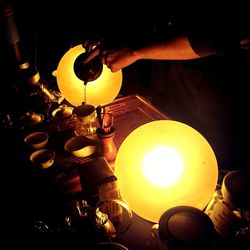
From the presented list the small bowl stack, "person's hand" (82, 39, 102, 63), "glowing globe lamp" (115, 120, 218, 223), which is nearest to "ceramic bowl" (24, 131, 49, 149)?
the small bowl stack

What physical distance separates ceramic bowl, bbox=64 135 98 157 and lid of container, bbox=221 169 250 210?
3.80ft

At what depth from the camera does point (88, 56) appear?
2162 millimetres

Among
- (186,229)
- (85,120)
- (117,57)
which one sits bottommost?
(85,120)

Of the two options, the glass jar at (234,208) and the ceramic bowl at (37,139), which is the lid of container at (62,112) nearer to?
the ceramic bowl at (37,139)

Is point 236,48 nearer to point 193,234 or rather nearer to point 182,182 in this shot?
point 182,182

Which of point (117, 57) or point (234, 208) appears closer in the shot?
point (234, 208)

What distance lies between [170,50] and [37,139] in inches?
54.5

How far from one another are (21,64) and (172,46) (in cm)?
246

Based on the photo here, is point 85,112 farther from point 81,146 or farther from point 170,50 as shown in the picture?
point 170,50

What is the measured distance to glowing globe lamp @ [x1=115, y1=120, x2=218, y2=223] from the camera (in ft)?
4.33

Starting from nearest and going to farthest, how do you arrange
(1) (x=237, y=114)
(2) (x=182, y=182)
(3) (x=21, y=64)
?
(2) (x=182, y=182)
(1) (x=237, y=114)
(3) (x=21, y=64)

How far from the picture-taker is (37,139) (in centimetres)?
231

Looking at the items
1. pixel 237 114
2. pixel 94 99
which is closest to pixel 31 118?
pixel 94 99

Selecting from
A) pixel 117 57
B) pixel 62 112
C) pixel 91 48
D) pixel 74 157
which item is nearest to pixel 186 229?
pixel 74 157
